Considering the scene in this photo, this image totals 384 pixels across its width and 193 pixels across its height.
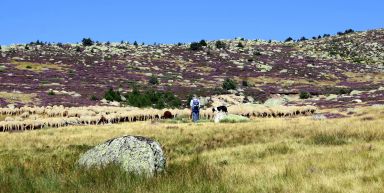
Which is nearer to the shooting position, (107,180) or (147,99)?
(107,180)

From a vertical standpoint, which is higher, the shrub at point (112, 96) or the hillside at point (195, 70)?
the hillside at point (195, 70)

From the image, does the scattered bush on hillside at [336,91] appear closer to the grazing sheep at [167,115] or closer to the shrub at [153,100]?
the shrub at [153,100]

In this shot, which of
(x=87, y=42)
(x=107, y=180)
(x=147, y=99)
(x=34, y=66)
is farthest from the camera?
(x=87, y=42)

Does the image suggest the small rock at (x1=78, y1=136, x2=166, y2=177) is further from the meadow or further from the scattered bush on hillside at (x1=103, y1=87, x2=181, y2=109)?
the scattered bush on hillside at (x1=103, y1=87, x2=181, y2=109)

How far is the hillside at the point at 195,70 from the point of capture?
63.8 meters

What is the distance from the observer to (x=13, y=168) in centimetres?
1441

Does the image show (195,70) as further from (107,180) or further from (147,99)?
(107,180)

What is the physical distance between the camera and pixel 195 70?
322 feet

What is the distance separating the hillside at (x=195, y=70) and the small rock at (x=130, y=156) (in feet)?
129

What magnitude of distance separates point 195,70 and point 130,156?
8433 cm

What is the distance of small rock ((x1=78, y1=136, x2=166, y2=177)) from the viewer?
13.8 meters

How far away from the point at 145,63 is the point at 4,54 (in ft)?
86.5

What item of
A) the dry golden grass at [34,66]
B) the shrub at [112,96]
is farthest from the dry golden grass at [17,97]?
the dry golden grass at [34,66]

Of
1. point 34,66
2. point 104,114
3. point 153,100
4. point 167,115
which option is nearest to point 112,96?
point 153,100
